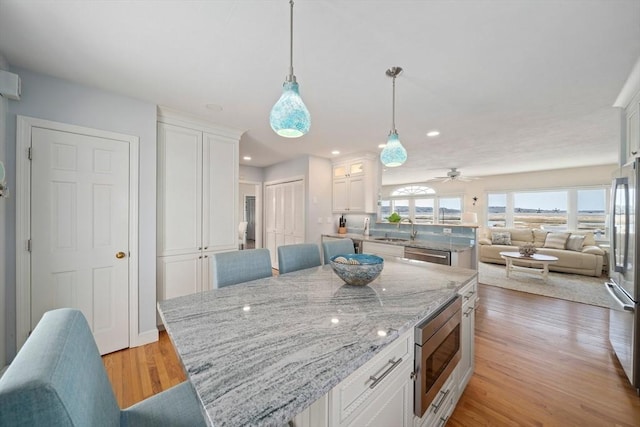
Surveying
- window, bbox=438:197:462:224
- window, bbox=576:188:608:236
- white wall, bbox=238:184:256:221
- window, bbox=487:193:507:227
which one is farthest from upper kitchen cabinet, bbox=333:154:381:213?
window, bbox=576:188:608:236

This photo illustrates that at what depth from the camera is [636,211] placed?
5.91 feet

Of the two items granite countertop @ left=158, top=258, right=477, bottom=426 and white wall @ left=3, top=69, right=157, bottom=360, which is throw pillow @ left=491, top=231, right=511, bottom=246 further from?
white wall @ left=3, top=69, right=157, bottom=360

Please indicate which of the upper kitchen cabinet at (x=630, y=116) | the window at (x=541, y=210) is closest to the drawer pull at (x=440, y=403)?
the upper kitchen cabinet at (x=630, y=116)

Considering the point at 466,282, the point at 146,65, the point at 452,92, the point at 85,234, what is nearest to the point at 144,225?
the point at 85,234

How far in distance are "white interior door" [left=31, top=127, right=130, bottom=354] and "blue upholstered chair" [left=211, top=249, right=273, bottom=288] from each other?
1.38 metres

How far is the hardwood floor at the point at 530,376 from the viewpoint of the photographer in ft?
5.33

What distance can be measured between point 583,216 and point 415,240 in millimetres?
5465

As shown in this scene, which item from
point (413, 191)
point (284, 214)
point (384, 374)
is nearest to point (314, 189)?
point (284, 214)

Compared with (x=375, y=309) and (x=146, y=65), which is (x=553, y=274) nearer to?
(x=375, y=309)

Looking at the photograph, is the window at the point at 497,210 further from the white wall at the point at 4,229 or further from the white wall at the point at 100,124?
the white wall at the point at 4,229

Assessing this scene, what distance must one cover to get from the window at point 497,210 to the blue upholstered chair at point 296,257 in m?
7.50

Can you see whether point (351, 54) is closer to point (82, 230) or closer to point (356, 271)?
point (356, 271)

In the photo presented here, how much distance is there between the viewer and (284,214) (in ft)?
16.9

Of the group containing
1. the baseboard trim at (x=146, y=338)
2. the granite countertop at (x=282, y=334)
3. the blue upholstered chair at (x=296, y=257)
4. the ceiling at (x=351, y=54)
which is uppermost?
the ceiling at (x=351, y=54)
